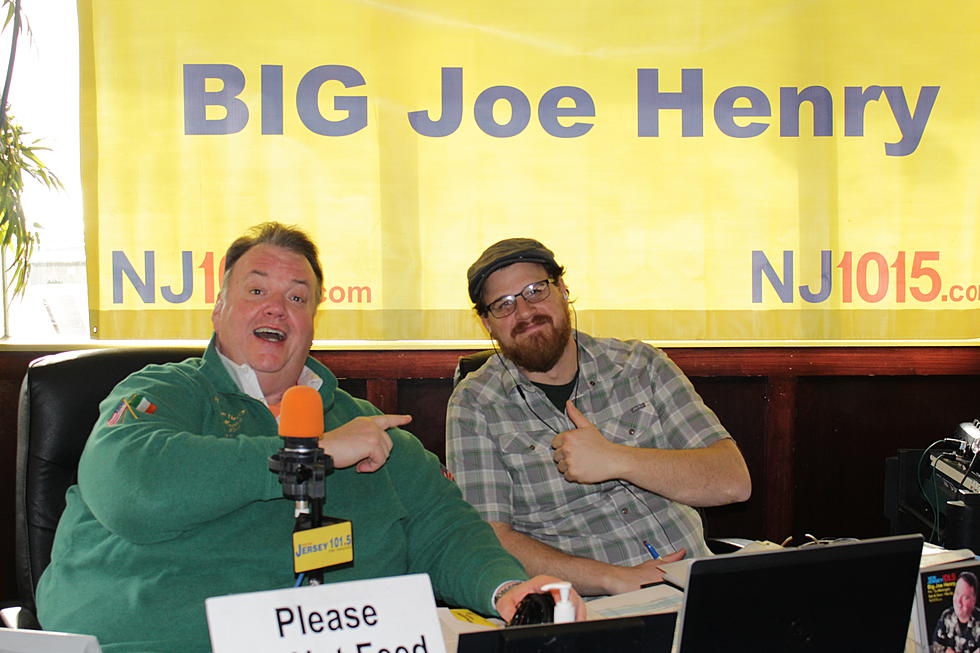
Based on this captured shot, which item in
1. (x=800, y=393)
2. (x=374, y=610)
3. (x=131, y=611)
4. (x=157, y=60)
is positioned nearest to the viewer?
(x=374, y=610)

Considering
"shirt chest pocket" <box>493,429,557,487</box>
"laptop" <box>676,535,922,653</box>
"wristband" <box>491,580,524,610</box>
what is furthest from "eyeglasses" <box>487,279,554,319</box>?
"laptop" <box>676,535,922,653</box>

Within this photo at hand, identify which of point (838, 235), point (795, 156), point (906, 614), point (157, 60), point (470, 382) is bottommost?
point (906, 614)

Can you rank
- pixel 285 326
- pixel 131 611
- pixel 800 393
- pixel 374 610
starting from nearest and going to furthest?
pixel 374 610 < pixel 131 611 < pixel 285 326 < pixel 800 393

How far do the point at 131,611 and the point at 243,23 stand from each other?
7.22ft

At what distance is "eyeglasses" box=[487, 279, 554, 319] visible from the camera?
7.64 ft

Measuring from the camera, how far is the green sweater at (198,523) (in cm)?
145

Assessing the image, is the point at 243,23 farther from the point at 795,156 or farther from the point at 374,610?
the point at 374,610

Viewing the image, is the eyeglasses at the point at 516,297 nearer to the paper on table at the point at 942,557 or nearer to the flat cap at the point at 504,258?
the flat cap at the point at 504,258

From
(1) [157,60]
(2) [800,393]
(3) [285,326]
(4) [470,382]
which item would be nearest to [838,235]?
(2) [800,393]

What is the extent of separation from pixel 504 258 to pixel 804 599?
1.42 metres

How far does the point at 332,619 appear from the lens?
99 cm

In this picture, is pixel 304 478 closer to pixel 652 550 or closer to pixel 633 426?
pixel 652 550

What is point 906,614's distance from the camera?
1.11 m

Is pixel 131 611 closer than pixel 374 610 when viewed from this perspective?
No
